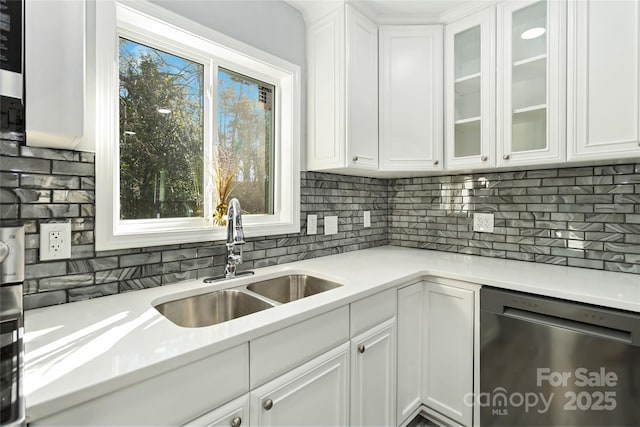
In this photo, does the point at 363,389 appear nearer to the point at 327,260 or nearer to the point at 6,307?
the point at 327,260

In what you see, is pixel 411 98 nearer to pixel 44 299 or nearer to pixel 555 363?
pixel 555 363

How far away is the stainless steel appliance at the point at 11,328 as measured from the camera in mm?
517

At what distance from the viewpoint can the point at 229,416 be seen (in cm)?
87

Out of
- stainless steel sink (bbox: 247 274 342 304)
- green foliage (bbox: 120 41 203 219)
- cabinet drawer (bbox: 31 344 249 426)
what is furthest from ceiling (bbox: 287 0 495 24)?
cabinet drawer (bbox: 31 344 249 426)

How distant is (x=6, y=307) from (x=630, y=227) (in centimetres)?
257

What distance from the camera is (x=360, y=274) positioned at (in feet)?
5.12

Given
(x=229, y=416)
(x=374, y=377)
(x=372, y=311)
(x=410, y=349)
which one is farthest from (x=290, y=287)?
(x=229, y=416)

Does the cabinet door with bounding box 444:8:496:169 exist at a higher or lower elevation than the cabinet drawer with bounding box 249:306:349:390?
higher

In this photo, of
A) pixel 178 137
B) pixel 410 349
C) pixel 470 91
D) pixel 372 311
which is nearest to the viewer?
pixel 372 311

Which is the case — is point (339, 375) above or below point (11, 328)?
below

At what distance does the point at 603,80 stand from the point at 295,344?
1799 millimetres

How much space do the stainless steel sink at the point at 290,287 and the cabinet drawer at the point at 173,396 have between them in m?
0.66

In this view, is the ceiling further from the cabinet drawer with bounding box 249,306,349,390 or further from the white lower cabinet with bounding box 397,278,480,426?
the cabinet drawer with bounding box 249,306,349,390

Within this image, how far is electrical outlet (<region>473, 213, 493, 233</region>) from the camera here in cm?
208
